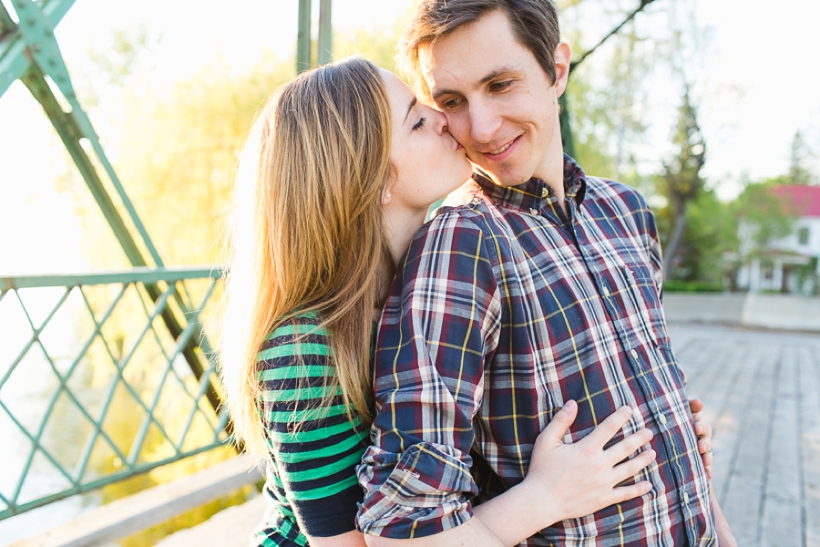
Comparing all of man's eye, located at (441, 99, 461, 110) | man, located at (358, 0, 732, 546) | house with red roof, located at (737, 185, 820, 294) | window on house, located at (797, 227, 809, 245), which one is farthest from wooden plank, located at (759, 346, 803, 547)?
window on house, located at (797, 227, 809, 245)

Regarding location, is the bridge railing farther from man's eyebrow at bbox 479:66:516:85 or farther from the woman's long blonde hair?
man's eyebrow at bbox 479:66:516:85

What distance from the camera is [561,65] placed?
1377 millimetres

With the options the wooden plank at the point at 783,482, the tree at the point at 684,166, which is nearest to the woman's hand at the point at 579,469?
the wooden plank at the point at 783,482

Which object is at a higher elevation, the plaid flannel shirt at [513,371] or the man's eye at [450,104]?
the man's eye at [450,104]

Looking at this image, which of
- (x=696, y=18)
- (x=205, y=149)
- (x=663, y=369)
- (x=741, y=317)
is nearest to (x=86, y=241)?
(x=205, y=149)

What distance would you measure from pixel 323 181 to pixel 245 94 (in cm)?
708

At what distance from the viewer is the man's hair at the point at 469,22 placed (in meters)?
1.14

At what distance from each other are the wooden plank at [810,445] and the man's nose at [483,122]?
2.18 m

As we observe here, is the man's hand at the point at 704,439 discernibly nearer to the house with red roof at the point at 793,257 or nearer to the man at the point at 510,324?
the man at the point at 510,324

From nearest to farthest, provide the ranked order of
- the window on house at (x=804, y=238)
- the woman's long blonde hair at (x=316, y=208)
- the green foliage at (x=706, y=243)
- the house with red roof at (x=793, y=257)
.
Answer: the woman's long blonde hair at (x=316, y=208) < the green foliage at (x=706, y=243) < the house with red roof at (x=793, y=257) < the window on house at (x=804, y=238)

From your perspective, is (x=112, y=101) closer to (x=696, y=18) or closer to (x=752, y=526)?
(x=752, y=526)

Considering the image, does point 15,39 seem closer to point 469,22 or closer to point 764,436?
point 469,22

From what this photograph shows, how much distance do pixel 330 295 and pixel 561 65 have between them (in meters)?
0.83

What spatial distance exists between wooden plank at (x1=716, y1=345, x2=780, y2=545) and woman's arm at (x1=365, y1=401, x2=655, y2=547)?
176 cm
